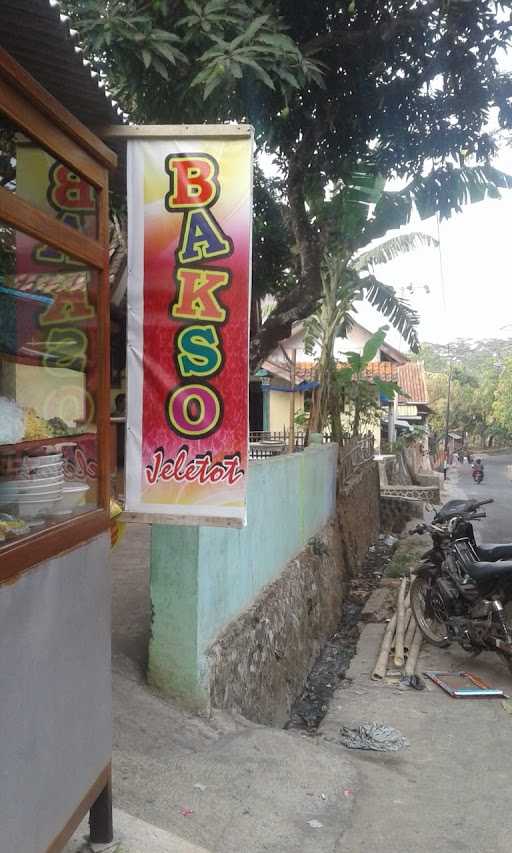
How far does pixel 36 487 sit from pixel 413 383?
37.1 meters

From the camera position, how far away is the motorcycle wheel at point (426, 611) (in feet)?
22.4

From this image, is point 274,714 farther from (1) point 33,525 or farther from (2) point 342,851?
(1) point 33,525

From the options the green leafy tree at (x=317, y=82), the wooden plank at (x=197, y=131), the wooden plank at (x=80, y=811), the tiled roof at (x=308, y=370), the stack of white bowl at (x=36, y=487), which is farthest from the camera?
the tiled roof at (x=308, y=370)

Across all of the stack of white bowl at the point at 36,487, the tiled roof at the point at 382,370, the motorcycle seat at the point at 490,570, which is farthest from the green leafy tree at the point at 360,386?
the stack of white bowl at the point at 36,487

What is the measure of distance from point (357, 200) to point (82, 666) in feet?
25.8

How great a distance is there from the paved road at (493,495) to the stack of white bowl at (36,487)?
14362 mm

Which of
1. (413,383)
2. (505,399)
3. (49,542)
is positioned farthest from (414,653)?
(505,399)

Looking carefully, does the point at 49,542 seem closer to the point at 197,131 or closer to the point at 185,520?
the point at 185,520

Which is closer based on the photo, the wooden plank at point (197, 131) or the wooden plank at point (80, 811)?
the wooden plank at point (80, 811)

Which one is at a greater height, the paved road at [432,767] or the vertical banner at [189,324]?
the vertical banner at [189,324]

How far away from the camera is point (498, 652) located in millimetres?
6047

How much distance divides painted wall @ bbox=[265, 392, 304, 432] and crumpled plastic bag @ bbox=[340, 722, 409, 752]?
15.3 m

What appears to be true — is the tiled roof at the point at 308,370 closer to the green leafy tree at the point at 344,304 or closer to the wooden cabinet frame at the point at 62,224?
the green leafy tree at the point at 344,304

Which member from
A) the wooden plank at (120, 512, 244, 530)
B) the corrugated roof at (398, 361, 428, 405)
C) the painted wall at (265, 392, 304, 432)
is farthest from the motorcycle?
the corrugated roof at (398, 361, 428, 405)
